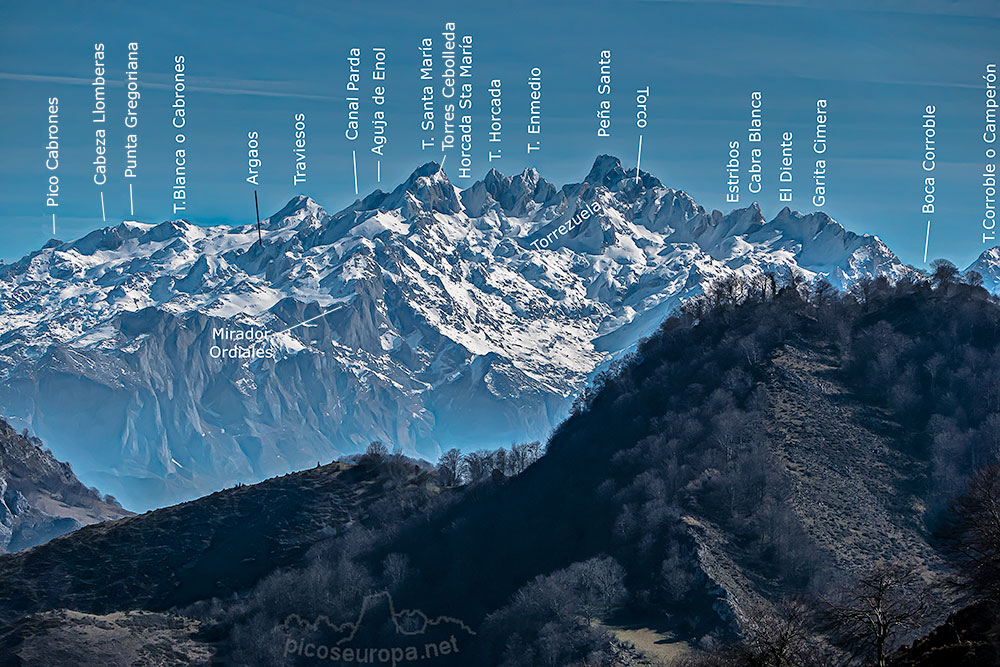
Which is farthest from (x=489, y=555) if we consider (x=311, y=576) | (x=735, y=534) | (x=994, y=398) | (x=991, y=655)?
(x=991, y=655)

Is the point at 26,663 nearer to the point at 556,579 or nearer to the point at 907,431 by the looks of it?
the point at 556,579

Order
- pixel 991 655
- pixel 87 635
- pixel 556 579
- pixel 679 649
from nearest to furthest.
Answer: pixel 991 655, pixel 679 649, pixel 556 579, pixel 87 635

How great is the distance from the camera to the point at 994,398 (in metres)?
195

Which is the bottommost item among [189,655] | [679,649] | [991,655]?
[189,655]

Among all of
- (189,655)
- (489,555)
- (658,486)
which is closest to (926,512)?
(658,486)

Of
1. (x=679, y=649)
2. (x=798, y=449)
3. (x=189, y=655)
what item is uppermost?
(x=798, y=449)

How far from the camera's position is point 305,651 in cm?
18212

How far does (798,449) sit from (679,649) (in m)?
54.9

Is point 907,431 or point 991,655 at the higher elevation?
point 991,655

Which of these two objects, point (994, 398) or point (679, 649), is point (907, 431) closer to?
point (994, 398)

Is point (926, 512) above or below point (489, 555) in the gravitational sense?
above

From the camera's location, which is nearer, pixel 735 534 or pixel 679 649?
pixel 679 649

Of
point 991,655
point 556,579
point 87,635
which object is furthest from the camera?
point 87,635

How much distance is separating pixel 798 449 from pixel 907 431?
21009 mm
